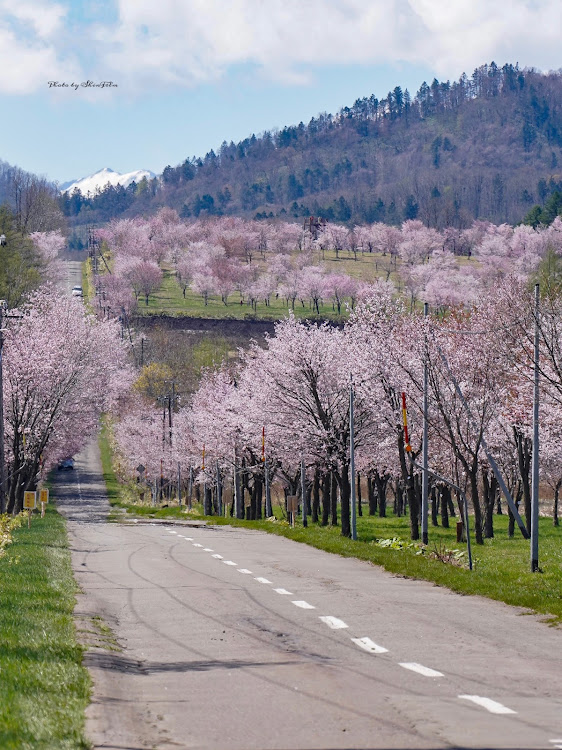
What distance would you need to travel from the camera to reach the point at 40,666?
9.49 meters

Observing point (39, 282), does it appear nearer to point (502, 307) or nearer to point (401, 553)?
point (502, 307)

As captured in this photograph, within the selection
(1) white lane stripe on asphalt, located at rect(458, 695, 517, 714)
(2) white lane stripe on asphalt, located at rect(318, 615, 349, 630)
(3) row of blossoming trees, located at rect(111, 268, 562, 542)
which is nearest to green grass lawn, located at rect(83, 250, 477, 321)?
(3) row of blossoming trees, located at rect(111, 268, 562, 542)

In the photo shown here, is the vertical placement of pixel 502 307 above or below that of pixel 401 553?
above

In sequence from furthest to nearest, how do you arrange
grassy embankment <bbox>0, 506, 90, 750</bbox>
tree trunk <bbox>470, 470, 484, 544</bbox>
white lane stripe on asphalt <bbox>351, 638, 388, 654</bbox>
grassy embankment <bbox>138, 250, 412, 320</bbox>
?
grassy embankment <bbox>138, 250, 412, 320</bbox>
tree trunk <bbox>470, 470, 484, 544</bbox>
white lane stripe on asphalt <bbox>351, 638, 388, 654</bbox>
grassy embankment <bbox>0, 506, 90, 750</bbox>

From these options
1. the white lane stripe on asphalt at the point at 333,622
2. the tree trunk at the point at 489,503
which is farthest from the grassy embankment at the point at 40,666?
the tree trunk at the point at 489,503

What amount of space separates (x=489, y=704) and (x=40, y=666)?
3837 mm

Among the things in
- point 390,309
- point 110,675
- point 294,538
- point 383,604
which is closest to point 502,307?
point 390,309

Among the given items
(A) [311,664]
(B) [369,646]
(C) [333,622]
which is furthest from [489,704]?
(C) [333,622]

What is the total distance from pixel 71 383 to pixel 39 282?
36758mm

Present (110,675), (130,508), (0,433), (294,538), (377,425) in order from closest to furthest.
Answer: (110,675), (294,538), (0,433), (377,425), (130,508)

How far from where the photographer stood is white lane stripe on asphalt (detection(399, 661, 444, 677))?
9586 millimetres

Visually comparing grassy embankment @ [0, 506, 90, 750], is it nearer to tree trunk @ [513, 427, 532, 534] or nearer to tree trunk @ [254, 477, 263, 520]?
tree trunk @ [513, 427, 532, 534]

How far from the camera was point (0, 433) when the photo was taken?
37625mm

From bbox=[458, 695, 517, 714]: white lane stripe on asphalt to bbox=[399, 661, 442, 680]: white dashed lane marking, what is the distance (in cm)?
107
